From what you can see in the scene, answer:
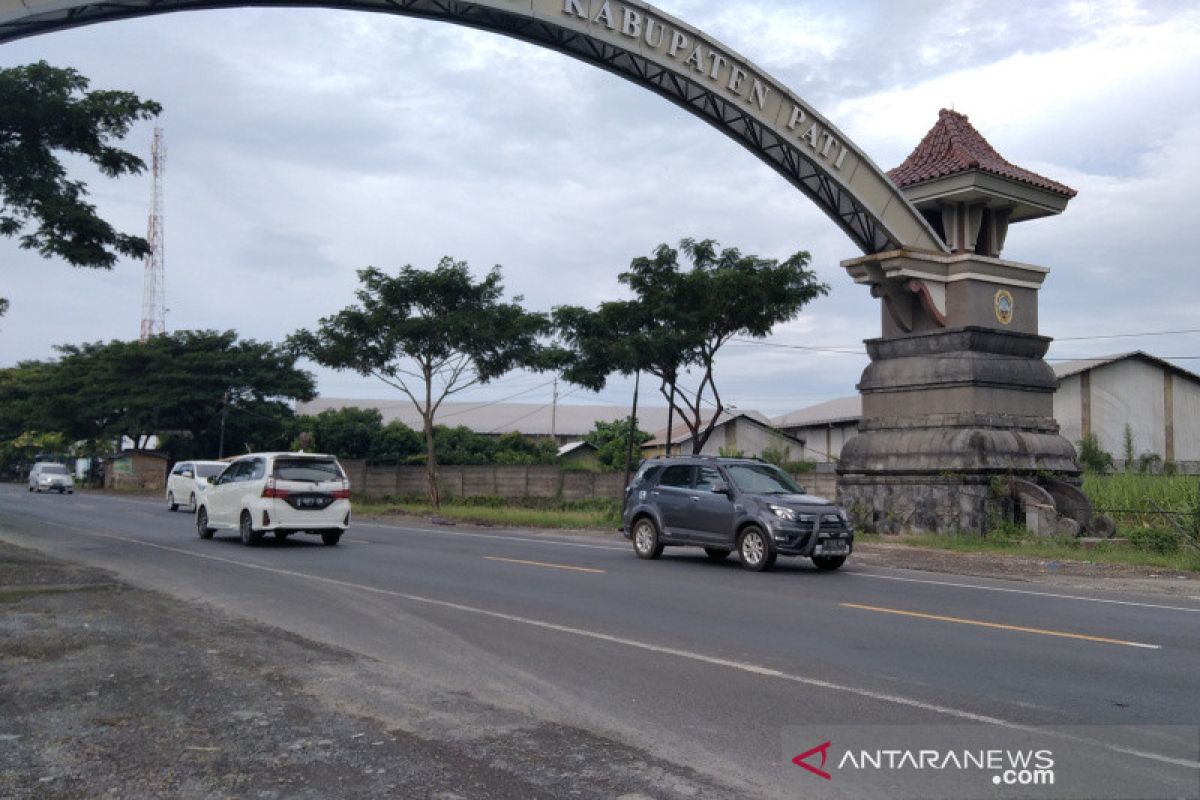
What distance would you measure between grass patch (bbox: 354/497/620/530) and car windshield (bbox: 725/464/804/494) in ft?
38.2

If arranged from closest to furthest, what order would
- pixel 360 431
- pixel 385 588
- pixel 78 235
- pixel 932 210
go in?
pixel 385 588, pixel 78 235, pixel 932 210, pixel 360 431

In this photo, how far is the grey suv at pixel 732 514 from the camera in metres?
15.8

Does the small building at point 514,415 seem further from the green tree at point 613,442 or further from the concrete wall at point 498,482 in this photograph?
the concrete wall at point 498,482

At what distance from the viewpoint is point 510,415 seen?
287 ft

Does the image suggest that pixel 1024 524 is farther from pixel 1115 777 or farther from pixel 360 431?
pixel 360 431


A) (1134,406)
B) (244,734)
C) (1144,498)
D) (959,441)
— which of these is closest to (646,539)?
(959,441)

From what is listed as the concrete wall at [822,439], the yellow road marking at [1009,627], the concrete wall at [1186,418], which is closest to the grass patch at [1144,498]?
the yellow road marking at [1009,627]

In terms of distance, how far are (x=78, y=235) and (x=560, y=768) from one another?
61.2 ft

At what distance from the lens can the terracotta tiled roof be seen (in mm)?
24609

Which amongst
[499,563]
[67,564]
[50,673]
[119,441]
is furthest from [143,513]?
[119,441]

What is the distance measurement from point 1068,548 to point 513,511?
64.8 ft

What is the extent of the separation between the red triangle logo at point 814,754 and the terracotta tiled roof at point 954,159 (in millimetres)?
20677

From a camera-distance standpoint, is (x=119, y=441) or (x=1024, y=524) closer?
(x=1024, y=524)

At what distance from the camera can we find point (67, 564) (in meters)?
16.4
